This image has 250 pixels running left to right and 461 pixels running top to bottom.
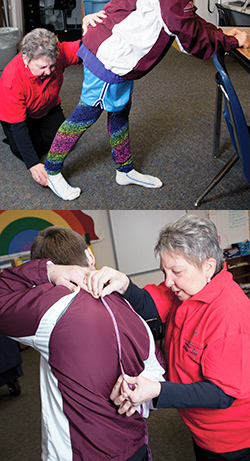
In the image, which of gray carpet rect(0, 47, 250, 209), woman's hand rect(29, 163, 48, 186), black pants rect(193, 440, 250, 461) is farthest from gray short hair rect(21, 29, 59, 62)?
black pants rect(193, 440, 250, 461)

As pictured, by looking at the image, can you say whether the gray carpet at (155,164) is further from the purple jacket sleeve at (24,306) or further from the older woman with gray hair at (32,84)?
the purple jacket sleeve at (24,306)

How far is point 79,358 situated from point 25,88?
1.88 meters

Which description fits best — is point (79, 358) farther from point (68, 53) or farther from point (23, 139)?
point (68, 53)

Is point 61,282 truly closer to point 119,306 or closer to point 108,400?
point 119,306

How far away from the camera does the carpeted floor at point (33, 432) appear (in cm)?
199

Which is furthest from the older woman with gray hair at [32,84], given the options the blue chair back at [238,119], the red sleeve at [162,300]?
the red sleeve at [162,300]

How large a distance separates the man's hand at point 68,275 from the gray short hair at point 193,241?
0.84ft

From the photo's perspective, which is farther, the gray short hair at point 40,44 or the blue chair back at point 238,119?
the gray short hair at point 40,44

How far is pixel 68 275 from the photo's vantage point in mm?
1014

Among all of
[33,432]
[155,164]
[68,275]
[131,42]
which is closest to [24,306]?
[68,275]

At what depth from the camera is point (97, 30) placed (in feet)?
6.10

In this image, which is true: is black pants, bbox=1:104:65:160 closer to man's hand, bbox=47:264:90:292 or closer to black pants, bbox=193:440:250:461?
man's hand, bbox=47:264:90:292

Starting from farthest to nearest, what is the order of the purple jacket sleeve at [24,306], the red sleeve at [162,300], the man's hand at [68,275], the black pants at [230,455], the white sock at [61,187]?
the white sock at [61,187]
the red sleeve at [162,300]
the black pants at [230,455]
the man's hand at [68,275]
the purple jacket sleeve at [24,306]

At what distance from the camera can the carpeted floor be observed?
1987mm
